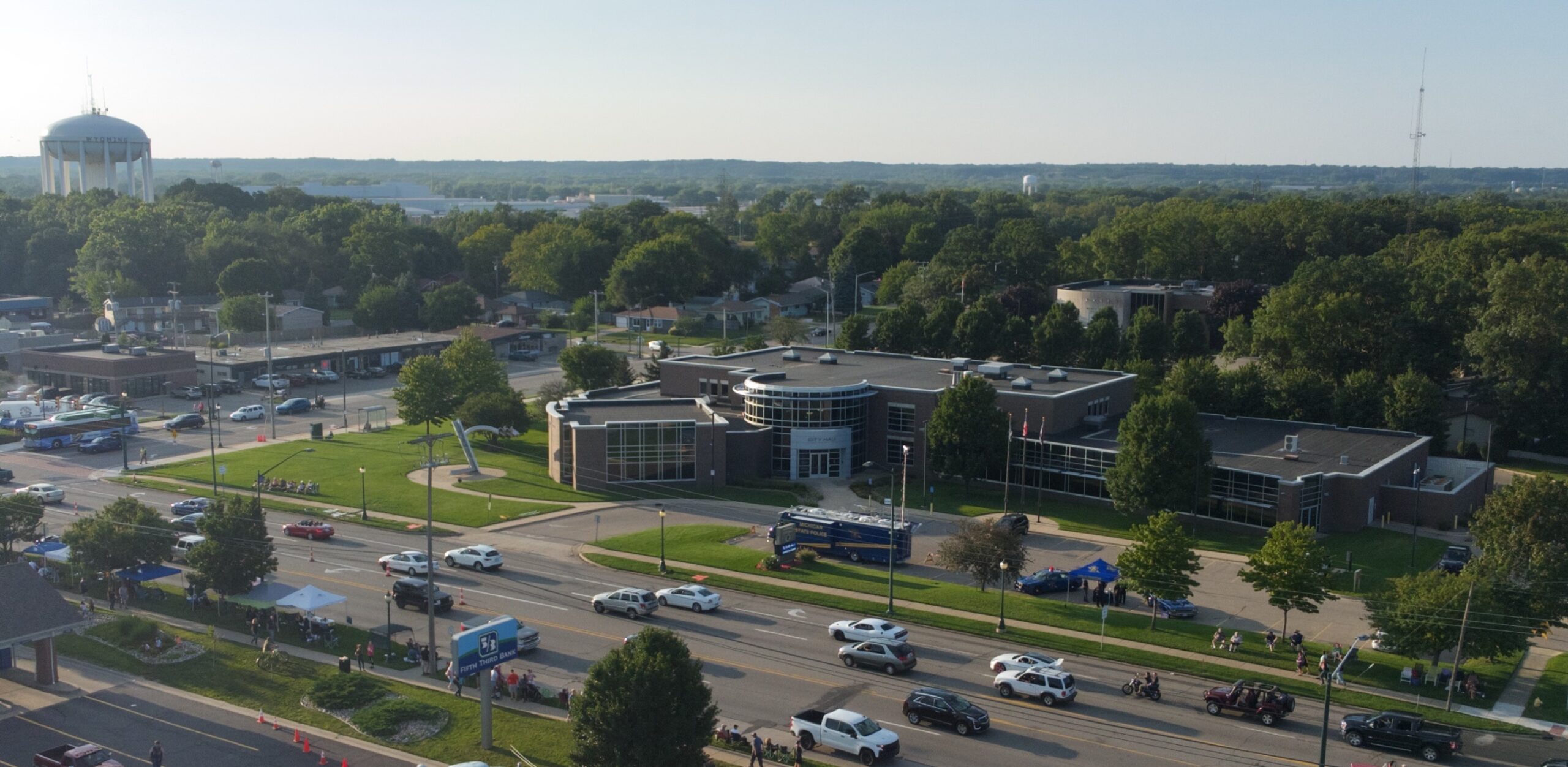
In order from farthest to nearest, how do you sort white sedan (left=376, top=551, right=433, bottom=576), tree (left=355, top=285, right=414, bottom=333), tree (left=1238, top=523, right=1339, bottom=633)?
tree (left=355, top=285, right=414, bottom=333)
white sedan (left=376, top=551, right=433, bottom=576)
tree (left=1238, top=523, right=1339, bottom=633)

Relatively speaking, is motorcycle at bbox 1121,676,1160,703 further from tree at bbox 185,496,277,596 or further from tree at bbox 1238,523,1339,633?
tree at bbox 185,496,277,596

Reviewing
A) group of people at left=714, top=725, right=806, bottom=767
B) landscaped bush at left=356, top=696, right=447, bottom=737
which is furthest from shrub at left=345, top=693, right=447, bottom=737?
group of people at left=714, top=725, right=806, bottom=767

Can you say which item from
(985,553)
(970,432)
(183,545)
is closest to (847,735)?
(985,553)

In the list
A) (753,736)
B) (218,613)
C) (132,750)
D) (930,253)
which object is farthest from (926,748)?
(930,253)

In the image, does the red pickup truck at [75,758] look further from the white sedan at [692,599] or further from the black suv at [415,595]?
the white sedan at [692,599]

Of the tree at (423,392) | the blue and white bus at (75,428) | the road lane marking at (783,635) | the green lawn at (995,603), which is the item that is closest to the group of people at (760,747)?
the road lane marking at (783,635)

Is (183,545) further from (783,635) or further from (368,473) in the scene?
(783,635)
